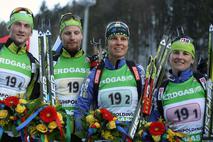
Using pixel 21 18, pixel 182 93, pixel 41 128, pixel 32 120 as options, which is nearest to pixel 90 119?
pixel 41 128

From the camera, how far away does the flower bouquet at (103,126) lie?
5309 mm

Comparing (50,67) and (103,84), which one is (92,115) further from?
(50,67)

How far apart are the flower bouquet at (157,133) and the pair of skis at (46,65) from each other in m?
1.19

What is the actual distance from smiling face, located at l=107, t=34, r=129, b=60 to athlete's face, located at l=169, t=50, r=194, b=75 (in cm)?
67

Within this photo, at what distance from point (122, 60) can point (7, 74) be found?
148 cm

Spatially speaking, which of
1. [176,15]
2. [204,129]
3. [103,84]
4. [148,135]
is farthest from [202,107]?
[176,15]

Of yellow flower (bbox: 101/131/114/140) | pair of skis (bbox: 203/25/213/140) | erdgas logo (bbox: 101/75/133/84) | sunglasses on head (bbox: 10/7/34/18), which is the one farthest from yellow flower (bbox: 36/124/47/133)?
pair of skis (bbox: 203/25/213/140)

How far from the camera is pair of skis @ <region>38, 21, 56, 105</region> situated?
231 inches

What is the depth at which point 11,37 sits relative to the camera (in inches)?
246

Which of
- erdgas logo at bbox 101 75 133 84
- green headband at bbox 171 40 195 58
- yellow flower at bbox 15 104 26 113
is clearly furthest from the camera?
green headband at bbox 171 40 195 58

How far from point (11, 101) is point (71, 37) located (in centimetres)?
123

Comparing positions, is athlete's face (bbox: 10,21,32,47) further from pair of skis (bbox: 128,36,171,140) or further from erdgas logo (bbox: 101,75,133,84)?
pair of skis (bbox: 128,36,171,140)

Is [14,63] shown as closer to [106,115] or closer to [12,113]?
[12,113]

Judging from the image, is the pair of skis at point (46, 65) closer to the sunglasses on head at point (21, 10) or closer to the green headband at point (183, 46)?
the sunglasses on head at point (21, 10)
